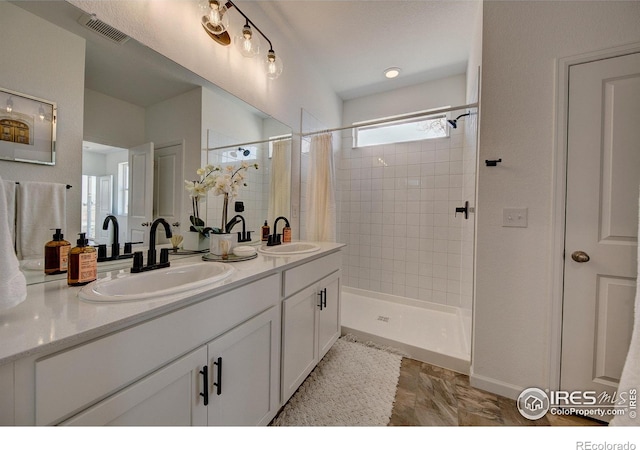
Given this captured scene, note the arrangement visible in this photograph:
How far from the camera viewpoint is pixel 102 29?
101 cm

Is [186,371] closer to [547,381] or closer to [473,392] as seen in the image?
[473,392]

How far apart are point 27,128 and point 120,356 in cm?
86

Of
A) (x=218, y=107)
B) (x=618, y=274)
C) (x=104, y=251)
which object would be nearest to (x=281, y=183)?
(x=218, y=107)

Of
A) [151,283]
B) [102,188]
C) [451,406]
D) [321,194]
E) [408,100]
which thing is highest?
[408,100]

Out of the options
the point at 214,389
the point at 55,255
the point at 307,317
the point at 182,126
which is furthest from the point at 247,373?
the point at 182,126

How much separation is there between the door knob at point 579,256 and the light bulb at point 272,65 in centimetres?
226

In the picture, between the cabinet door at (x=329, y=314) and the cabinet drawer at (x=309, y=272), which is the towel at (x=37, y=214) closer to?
the cabinet drawer at (x=309, y=272)

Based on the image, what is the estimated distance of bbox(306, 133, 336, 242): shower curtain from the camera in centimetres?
246

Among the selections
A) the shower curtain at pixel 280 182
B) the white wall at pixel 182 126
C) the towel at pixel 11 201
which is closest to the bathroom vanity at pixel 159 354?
the towel at pixel 11 201

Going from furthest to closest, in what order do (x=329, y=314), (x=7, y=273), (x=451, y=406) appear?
(x=329, y=314), (x=451, y=406), (x=7, y=273)

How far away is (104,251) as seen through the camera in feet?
3.54

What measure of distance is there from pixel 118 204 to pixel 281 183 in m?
1.25

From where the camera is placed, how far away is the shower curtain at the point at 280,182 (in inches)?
82.4

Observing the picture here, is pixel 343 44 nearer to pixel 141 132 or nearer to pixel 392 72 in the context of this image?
pixel 392 72
